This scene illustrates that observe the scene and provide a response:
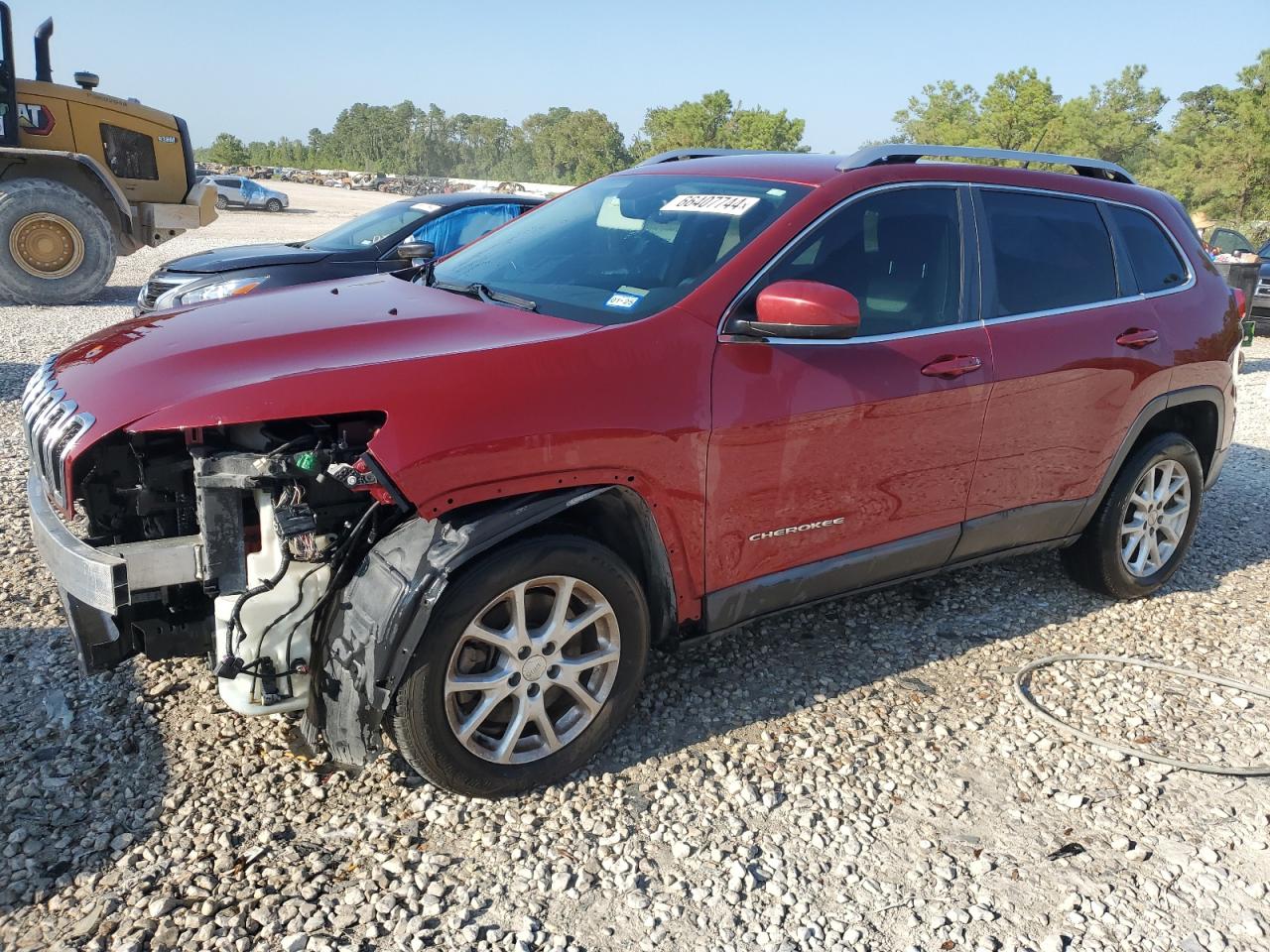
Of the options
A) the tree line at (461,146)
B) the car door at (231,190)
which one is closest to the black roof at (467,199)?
the car door at (231,190)

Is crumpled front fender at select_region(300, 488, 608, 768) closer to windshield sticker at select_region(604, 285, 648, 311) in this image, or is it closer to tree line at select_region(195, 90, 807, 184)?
windshield sticker at select_region(604, 285, 648, 311)

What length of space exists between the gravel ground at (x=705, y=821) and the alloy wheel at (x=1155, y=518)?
0.65 metres

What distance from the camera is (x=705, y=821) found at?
295 cm

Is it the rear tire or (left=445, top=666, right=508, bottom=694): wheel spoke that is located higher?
the rear tire

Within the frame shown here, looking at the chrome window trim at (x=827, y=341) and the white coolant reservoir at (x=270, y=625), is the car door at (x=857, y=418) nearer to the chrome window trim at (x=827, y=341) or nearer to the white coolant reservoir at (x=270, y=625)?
the chrome window trim at (x=827, y=341)

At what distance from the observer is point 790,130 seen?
62.0 m

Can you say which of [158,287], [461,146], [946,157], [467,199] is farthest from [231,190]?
[461,146]

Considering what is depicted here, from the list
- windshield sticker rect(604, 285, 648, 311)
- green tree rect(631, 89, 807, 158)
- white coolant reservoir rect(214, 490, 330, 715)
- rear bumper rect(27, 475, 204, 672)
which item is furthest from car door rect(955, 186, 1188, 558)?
green tree rect(631, 89, 807, 158)

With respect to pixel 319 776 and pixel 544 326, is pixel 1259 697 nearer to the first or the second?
pixel 544 326

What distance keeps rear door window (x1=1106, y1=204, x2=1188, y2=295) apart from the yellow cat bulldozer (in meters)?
11.8

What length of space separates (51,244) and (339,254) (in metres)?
6.13

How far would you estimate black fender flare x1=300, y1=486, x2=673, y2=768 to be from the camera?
104 inches

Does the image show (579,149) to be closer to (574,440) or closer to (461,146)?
(461,146)

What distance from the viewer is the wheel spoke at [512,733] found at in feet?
9.63
